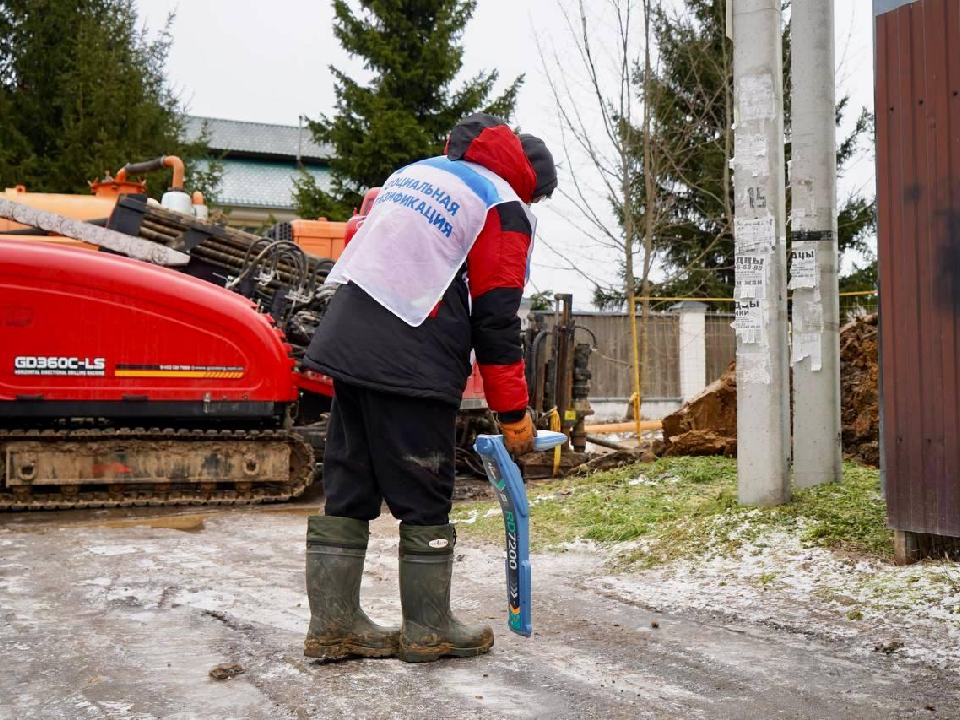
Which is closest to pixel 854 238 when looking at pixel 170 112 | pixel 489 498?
pixel 170 112

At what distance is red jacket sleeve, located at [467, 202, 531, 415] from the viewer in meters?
3.50

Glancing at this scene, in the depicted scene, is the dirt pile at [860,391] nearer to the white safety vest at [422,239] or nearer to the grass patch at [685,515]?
the grass patch at [685,515]

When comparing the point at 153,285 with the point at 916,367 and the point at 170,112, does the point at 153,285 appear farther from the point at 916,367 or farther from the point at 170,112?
the point at 170,112

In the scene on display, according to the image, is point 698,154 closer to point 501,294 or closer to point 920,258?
point 920,258

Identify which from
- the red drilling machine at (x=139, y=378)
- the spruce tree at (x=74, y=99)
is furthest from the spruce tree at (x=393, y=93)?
the red drilling machine at (x=139, y=378)

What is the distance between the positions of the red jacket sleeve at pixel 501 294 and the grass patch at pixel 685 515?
185cm

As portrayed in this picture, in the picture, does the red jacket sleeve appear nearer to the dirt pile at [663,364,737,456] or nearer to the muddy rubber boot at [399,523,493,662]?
the muddy rubber boot at [399,523,493,662]

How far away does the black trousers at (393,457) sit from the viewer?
Answer: 11.4 ft

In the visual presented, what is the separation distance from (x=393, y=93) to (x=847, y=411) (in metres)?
15.8

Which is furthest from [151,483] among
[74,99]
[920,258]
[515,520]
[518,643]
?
[74,99]

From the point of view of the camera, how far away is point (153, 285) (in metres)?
7.95

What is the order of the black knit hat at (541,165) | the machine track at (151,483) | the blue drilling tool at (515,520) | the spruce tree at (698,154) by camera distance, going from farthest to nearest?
the spruce tree at (698,154)
the machine track at (151,483)
the black knit hat at (541,165)
the blue drilling tool at (515,520)

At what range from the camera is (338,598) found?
3.51 meters

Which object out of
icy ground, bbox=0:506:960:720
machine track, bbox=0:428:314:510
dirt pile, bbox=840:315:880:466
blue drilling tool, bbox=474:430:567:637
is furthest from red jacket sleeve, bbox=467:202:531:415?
machine track, bbox=0:428:314:510
